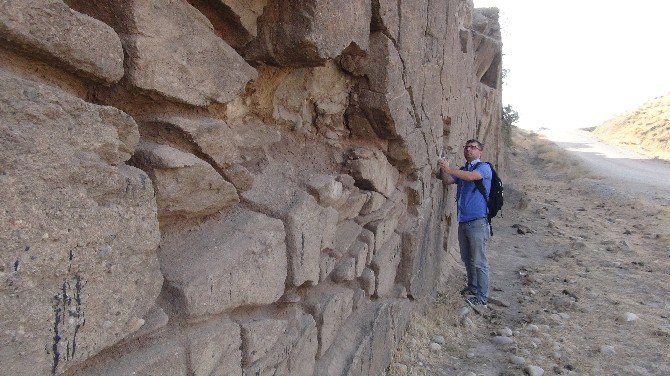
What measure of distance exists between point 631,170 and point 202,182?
1777 centimetres

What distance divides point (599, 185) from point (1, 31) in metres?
13.8

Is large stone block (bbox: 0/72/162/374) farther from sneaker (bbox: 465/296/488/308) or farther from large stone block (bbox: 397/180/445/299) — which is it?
sneaker (bbox: 465/296/488/308)

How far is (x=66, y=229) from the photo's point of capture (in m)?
1.18

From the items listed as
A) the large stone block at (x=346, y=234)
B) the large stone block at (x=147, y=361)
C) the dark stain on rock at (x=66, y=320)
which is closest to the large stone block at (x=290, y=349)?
the large stone block at (x=147, y=361)

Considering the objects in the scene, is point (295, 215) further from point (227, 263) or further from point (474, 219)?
point (474, 219)

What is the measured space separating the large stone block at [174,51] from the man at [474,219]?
11.0 feet

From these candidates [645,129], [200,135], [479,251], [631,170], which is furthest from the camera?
[645,129]

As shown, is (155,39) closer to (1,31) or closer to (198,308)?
(1,31)

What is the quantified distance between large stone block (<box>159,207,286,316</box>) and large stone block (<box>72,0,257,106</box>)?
18.4 inches

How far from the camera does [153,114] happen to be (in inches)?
65.3

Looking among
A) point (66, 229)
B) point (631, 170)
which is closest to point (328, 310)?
point (66, 229)

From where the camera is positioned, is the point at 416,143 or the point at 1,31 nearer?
the point at 1,31

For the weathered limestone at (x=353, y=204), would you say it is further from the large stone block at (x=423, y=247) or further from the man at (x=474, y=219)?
the man at (x=474, y=219)

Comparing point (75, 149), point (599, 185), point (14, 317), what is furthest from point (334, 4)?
point (599, 185)
